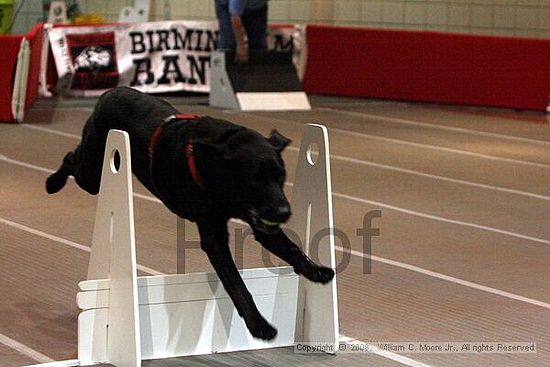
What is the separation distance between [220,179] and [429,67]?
1158 centimetres

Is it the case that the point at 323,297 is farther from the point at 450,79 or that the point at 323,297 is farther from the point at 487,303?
the point at 450,79

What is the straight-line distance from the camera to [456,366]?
16.4ft

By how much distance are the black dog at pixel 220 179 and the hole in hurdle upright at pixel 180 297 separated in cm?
17

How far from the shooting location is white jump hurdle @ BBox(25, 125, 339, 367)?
4801 mm

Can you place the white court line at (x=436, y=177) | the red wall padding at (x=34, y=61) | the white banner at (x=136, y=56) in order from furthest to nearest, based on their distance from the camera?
the white banner at (x=136, y=56) → the red wall padding at (x=34, y=61) → the white court line at (x=436, y=177)

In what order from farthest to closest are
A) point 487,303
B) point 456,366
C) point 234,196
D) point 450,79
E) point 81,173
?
point 450,79 → point 487,303 → point 81,173 → point 456,366 → point 234,196

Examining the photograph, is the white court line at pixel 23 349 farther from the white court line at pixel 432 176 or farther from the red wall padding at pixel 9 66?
the red wall padding at pixel 9 66

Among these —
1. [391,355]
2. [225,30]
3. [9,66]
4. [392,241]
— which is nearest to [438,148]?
[225,30]

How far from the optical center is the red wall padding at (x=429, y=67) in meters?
15.1

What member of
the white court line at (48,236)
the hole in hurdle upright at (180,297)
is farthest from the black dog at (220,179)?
the white court line at (48,236)

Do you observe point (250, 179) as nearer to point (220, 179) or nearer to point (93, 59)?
point (220, 179)

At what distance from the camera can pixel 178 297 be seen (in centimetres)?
498

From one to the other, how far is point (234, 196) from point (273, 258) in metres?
2.56

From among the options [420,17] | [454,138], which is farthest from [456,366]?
[420,17]
